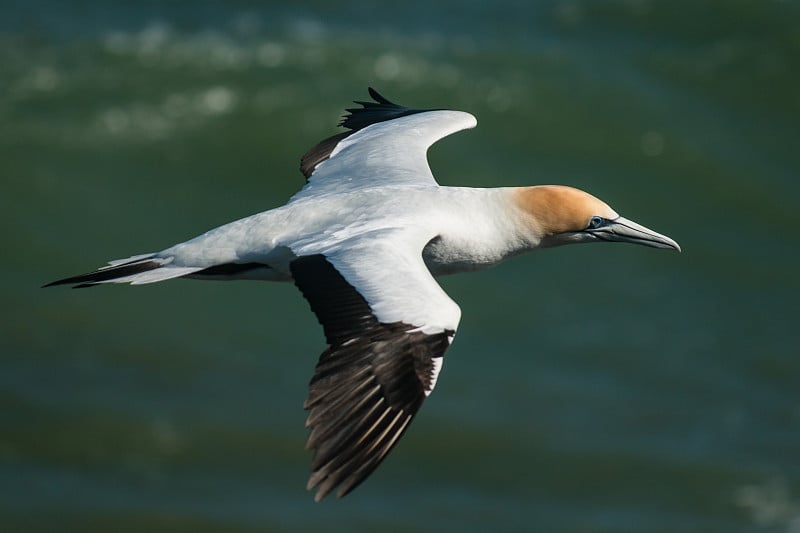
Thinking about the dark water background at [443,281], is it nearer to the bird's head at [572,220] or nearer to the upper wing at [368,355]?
the bird's head at [572,220]

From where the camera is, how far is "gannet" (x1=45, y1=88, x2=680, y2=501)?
617 cm

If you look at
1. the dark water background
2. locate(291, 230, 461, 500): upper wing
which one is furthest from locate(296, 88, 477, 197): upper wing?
the dark water background

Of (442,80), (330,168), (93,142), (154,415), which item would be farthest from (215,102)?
(330,168)

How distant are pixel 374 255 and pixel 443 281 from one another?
28.4 feet

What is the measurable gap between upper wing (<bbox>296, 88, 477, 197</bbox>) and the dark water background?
14.8 ft

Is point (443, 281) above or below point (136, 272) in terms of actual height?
above

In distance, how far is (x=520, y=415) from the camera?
582 inches

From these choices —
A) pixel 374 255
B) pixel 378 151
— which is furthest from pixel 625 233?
pixel 374 255

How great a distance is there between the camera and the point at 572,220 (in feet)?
27.8

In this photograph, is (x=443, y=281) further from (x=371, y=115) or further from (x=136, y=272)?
(x=136, y=272)

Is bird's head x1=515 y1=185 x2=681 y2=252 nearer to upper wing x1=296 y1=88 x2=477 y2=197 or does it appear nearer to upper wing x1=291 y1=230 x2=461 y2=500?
upper wing x1=296 y1=88 x2=477 y2=197

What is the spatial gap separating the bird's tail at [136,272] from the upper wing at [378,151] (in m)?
1.27

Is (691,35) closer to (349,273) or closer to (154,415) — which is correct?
(154,415)

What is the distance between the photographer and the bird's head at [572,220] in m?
8.37
